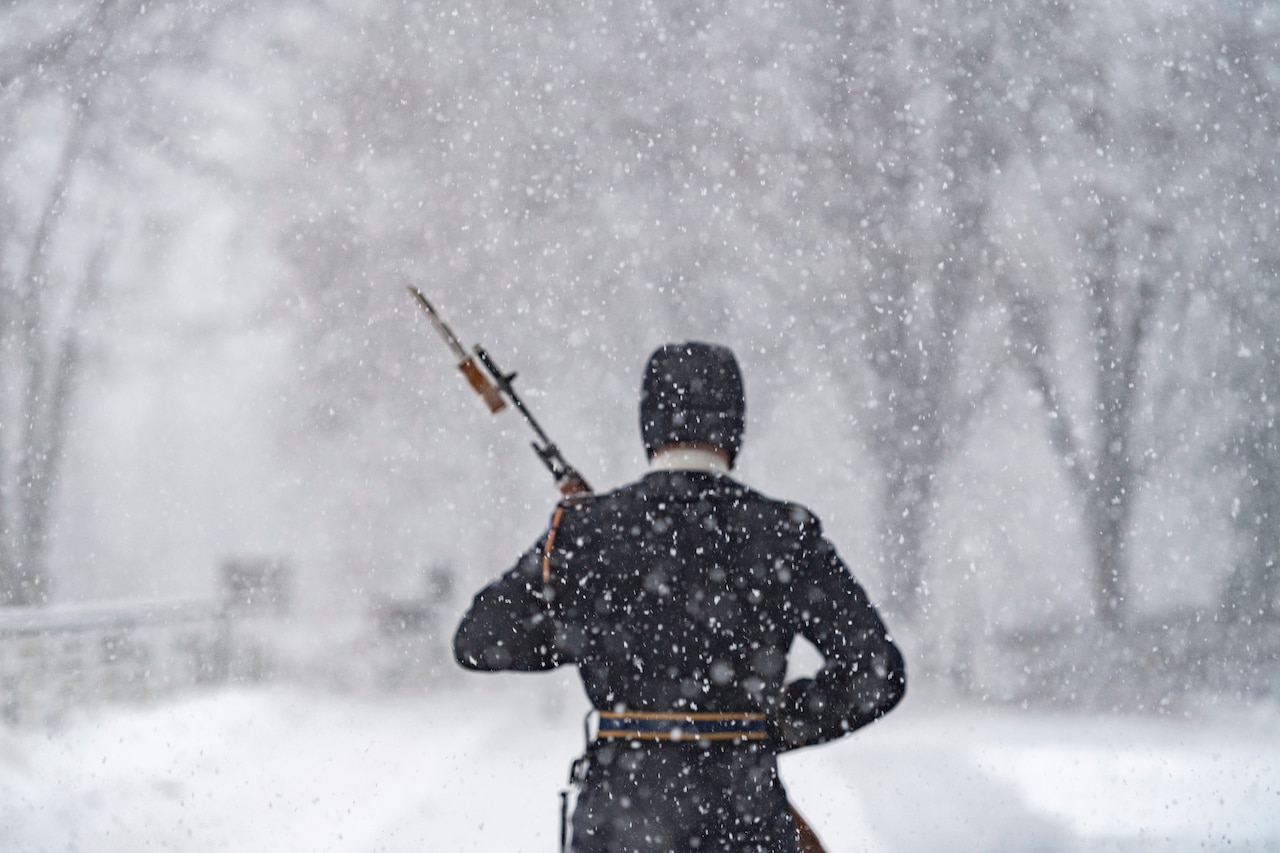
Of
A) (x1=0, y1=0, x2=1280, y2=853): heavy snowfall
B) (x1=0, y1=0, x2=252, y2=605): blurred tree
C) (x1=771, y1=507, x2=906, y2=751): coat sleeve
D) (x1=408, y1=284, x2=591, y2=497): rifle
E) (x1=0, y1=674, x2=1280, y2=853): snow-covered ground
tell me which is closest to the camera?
(x1=771, y1=507, x2=906, y2=751): coat sleeve

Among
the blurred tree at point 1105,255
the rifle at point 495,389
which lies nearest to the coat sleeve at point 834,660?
the rifle at point 495,389

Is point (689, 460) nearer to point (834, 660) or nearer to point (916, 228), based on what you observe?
point (834, 660)

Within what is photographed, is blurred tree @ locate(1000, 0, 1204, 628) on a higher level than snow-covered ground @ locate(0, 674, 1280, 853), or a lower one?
higher

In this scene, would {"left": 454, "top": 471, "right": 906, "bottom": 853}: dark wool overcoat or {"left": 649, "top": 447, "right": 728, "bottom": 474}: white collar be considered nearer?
{"left": 454, "top": 471, "right": 906, "bottom": 853}: dark wool overcoat

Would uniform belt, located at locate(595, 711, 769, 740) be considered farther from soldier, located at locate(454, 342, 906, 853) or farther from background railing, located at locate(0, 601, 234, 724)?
background railing, located at locate(0, 601, 234, 724)

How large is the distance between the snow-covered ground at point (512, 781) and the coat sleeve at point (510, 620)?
495 centimetres

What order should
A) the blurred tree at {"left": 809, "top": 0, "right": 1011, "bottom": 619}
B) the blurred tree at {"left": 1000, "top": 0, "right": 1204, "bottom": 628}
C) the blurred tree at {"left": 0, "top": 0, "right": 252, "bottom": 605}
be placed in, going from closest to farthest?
the blurred tree at {"left": 0, "top": 0, "right": 252, "bottom": 605} < the blurred tree at {"left": 1000, "top": 0, "right": 1204, "bottom": 628} < the blurred tree at {"left": 809, "top": 0, "right": 1011, "bottom": 619}

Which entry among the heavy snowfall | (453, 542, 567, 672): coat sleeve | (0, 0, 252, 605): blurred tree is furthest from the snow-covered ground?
(0, 0, 252, 605): blurred tree

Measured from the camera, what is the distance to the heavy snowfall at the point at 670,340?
1063cm

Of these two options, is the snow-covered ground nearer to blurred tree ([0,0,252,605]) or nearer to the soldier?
the soldier

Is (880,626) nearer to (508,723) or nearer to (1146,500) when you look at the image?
(508,723)

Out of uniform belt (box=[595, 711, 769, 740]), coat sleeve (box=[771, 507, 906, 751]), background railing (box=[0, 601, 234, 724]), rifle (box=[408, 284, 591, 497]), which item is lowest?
uniform belt (box=[595, 711, 769, 740])

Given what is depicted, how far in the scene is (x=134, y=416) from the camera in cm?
4738

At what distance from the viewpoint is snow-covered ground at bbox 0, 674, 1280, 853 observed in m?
7.56
